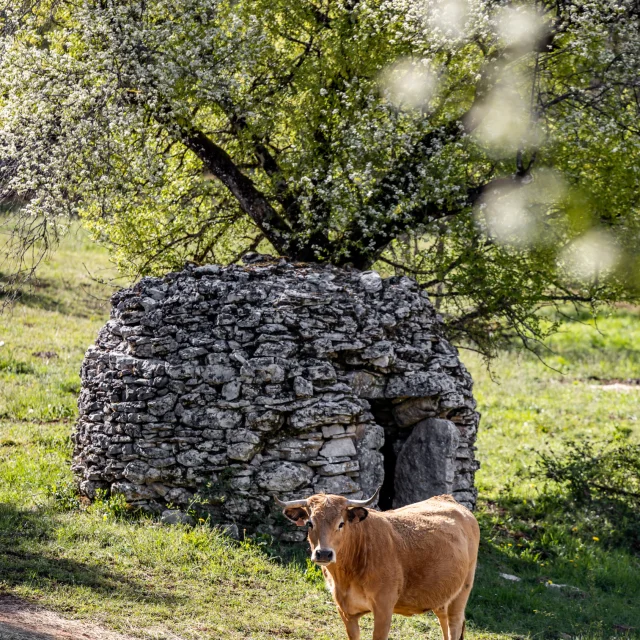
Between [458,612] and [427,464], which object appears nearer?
[458,612]

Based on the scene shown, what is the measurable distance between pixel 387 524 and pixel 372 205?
7.27 meters

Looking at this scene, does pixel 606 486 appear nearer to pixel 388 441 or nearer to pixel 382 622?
pixel 388 441

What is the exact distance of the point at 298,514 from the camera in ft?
26.3

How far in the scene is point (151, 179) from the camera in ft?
45.1

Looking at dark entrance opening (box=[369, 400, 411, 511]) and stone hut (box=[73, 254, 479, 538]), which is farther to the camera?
dark entrance opening (box=[369, 400, 411, 511])

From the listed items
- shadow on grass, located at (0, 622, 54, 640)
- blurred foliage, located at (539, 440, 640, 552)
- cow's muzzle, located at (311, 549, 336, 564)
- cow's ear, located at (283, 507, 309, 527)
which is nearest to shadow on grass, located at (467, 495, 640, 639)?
blurred foliage, located at (539, 440, 640, 552)

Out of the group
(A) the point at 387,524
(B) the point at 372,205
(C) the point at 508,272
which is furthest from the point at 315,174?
(A) the point at 387,524

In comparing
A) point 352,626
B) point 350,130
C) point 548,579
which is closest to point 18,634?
point 352,626

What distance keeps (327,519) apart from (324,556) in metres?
0.38

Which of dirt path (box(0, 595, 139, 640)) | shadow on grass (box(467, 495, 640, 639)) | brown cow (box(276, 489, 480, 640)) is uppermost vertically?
brown cow (box(276, 489, 480, 640))

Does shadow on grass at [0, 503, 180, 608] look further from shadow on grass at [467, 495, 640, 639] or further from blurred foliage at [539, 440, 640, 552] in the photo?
blurred foliage at [539, 440, 640, 552]

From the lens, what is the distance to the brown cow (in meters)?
7.72

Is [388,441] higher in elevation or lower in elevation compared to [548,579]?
higher

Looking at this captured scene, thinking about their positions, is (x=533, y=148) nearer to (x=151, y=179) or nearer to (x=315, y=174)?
(x=315, y=174)
